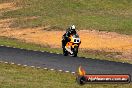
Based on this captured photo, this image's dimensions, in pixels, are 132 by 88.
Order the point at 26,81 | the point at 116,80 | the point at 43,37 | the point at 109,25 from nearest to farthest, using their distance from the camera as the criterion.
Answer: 1. the point at 116,80
2. the point at 26,81
3. the point at 43,37
4. the point at 109,25

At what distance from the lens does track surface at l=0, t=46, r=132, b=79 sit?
2258 centimetres

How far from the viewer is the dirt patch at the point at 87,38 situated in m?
36.4

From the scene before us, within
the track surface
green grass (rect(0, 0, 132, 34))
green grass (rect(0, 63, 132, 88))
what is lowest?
green grass (rect(0, 0, 132, 34))

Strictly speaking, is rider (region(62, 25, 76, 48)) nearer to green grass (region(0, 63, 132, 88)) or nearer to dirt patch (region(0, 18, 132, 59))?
green grass (region(0, 63, 132, 88))

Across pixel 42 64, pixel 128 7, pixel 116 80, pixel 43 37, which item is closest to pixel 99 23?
pixel 43 37

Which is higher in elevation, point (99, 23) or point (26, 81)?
point (26, 81)

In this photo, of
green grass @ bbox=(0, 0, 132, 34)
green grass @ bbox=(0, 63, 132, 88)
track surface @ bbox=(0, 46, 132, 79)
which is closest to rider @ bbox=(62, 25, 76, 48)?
track surface @ bbox=(0, 46, 132, 79)

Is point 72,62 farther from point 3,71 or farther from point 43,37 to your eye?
point 43,37

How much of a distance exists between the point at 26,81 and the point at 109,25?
92.5 feet

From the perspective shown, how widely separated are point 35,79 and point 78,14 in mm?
34048

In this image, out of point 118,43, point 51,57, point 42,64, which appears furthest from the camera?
point 118,43

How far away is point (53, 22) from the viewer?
156 ft

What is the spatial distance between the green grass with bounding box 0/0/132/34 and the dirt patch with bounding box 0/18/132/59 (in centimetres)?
226

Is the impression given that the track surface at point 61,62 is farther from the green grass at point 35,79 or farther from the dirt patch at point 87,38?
the dirt patch at point 87,38
